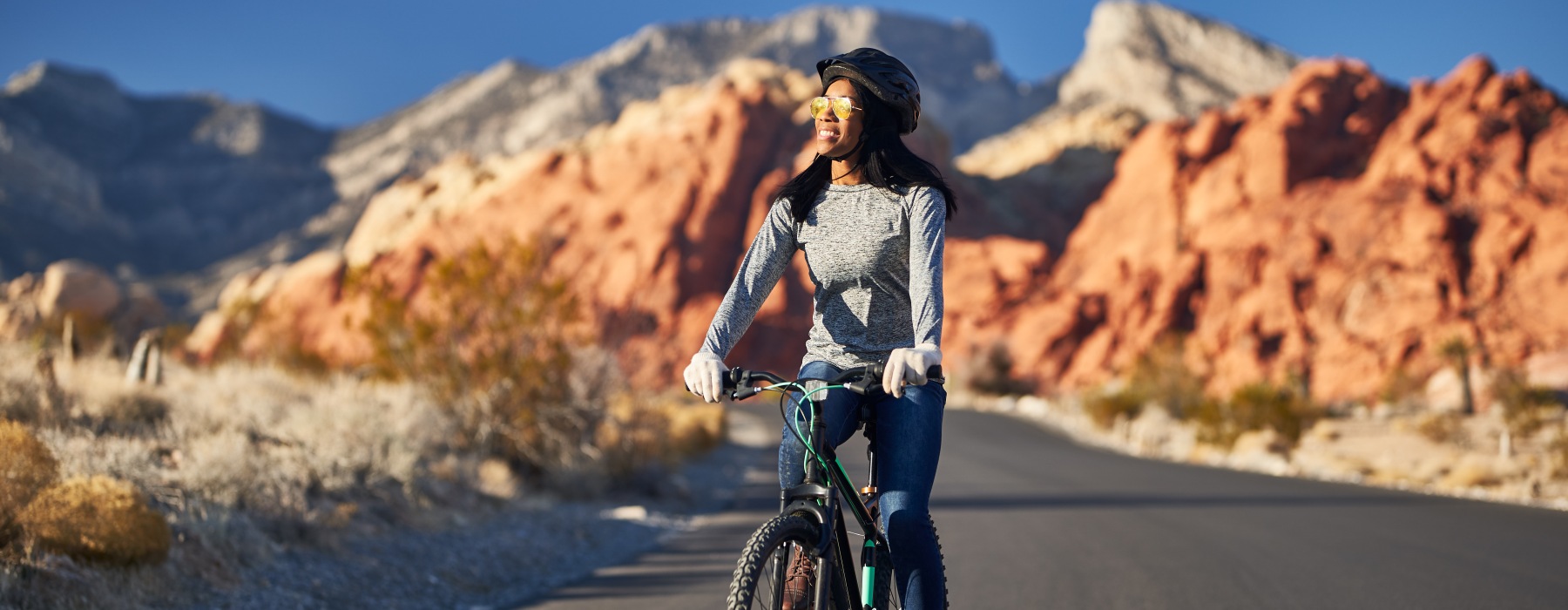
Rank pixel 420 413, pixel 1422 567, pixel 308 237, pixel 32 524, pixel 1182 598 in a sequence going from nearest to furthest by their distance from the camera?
pixel 32 524
pixel 1182 598
pixel 1422 567
pixel 420 413
pixel 308 237

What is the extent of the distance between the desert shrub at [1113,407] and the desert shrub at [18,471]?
1181 inches

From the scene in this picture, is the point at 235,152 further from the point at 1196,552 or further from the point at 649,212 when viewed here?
the point at 1196,552

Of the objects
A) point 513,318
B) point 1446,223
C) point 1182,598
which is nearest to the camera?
point 1182,598

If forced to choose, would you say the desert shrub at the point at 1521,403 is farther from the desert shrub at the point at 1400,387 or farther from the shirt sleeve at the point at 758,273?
the shirt sleeve at the point at 758,273

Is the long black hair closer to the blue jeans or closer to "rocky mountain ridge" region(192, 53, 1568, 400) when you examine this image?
the blue jeans

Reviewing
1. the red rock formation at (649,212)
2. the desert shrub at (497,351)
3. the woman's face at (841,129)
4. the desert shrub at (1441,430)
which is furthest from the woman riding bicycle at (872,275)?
the red rock formation at (649,212)

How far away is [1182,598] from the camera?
6.36m

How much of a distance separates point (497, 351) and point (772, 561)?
33.3ft

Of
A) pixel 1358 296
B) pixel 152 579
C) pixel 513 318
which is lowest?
pixel 152 579

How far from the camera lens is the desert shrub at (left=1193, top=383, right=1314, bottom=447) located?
2358cm

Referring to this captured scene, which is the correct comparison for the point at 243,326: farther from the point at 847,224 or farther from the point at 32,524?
the point at 847,224

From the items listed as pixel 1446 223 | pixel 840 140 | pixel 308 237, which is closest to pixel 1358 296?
pixel 1446 223

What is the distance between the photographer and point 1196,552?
27.2ft

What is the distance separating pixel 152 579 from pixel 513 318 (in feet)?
25.4
